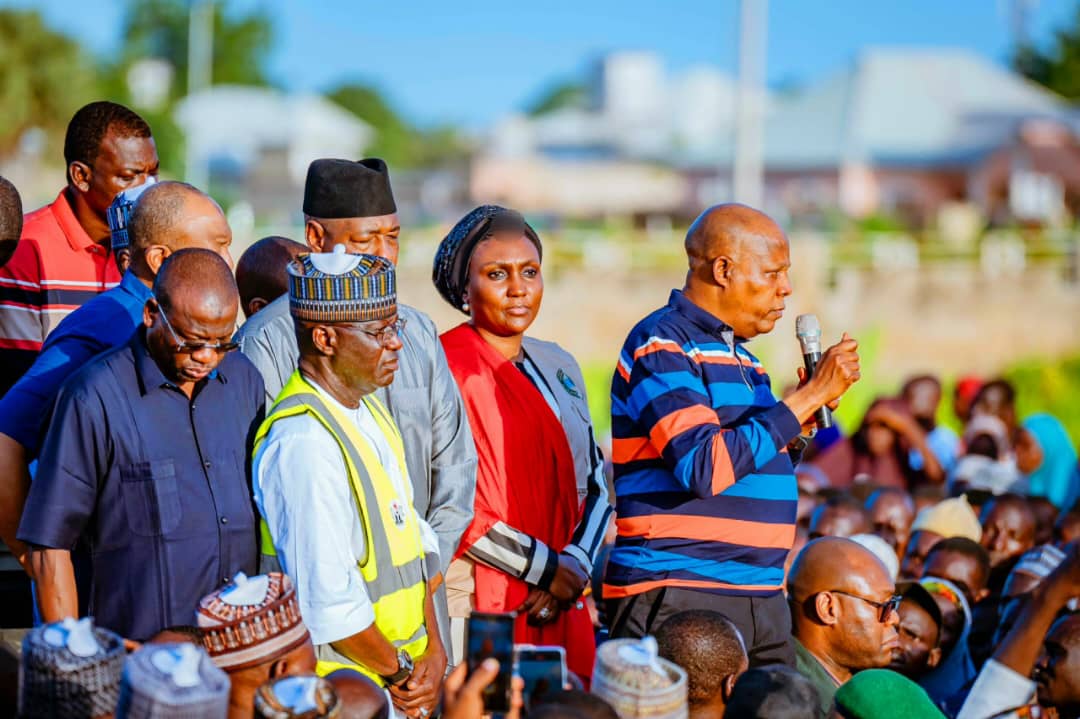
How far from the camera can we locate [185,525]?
131 inches

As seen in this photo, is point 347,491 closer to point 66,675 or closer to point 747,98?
point 66,675

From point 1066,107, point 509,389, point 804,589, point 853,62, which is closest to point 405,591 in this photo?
point 509,389

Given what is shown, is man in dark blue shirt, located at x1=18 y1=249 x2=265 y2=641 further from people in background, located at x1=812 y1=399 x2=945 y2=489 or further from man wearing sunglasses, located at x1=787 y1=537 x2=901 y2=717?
people in background, located at x1=812 y1=399 x2=945 y2=489

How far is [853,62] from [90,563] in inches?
1557

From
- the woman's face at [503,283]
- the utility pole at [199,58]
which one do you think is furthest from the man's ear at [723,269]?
the utility pole at [199,58]

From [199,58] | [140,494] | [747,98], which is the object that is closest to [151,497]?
[140,494]

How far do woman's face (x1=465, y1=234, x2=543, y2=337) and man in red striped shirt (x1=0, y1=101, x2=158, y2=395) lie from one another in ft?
3.92

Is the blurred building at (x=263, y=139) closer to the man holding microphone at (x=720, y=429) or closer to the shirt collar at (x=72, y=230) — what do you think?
the shirt collar at (x=72, y=230)

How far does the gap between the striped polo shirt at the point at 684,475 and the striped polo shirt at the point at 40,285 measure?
1831mm

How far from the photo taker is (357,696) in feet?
9.48

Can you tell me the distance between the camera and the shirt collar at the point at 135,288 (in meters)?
3.74

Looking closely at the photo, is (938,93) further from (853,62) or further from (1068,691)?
(1068,691)

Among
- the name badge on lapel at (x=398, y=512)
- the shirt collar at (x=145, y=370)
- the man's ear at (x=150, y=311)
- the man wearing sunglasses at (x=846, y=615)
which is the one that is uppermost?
the man's ear at (x=150, y=311)

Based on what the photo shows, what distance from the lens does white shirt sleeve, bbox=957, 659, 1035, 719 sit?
162 inches
